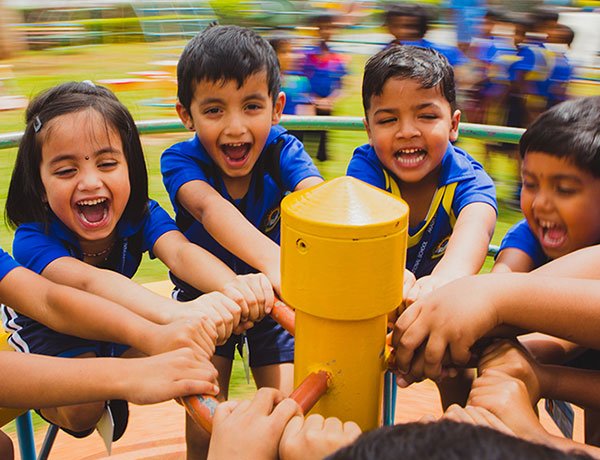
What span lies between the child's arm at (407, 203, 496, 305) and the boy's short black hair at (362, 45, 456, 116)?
288mm

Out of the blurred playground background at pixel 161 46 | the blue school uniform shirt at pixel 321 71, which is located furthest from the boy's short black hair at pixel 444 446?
the blue school uniform shirt at pixel 321 71

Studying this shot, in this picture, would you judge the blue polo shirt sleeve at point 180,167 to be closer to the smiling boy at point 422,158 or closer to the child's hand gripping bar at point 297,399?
the smiling boy at point 422,158

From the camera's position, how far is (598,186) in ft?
3.91

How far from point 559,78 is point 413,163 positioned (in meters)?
3.18

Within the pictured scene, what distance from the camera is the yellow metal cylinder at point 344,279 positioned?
813 mm

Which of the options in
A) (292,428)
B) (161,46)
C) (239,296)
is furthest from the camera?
(161,46)

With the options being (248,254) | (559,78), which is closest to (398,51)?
(248,254)

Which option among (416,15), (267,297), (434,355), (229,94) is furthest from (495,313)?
(416,15)

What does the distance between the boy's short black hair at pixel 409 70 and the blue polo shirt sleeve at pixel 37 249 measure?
0.76 m

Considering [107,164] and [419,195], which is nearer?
[107,164]

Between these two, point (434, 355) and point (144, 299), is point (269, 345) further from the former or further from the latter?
point (434, 355)

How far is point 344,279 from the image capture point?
0.82m

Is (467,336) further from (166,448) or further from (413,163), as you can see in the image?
(166,448)

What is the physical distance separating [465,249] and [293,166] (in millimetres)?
543
